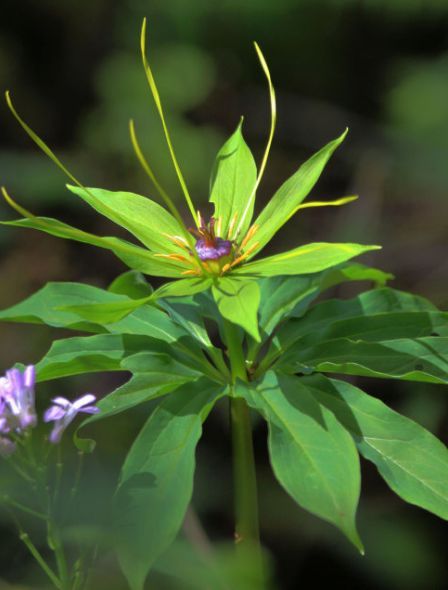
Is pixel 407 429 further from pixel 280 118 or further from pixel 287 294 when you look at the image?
pixel 280 118

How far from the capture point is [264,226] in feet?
5.01

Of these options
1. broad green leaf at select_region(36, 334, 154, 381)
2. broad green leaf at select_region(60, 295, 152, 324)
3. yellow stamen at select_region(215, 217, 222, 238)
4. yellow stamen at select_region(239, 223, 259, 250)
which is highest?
broad green leaf at select_region(60, 295, 152, 324)

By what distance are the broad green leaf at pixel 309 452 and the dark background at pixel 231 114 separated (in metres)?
1.80

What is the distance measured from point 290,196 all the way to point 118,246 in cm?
30

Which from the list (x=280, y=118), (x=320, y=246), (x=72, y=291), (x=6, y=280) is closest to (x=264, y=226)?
(x=320, y=246)

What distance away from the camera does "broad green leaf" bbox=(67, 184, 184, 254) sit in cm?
152

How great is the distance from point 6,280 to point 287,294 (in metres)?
2.64

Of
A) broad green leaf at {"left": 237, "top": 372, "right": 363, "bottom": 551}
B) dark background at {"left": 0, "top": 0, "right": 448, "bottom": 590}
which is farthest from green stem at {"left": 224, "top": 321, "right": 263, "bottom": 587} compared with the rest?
dark background at {"left": 0, "top": 0, "right": 448, "bottom": 590}

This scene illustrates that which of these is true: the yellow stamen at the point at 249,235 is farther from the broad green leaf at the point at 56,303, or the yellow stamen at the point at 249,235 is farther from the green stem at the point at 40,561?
the green stem at the point at 40,561

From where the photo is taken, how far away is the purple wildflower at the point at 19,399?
1.36 meters

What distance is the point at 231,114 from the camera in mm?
4941

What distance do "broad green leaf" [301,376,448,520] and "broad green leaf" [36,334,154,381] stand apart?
0.30 metres

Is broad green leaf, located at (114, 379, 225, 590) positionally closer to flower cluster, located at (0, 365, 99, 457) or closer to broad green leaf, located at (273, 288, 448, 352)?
flower cluster, located at (0, 365, 99, 457)

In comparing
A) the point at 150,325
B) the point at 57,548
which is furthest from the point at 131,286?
the point at 57,548
